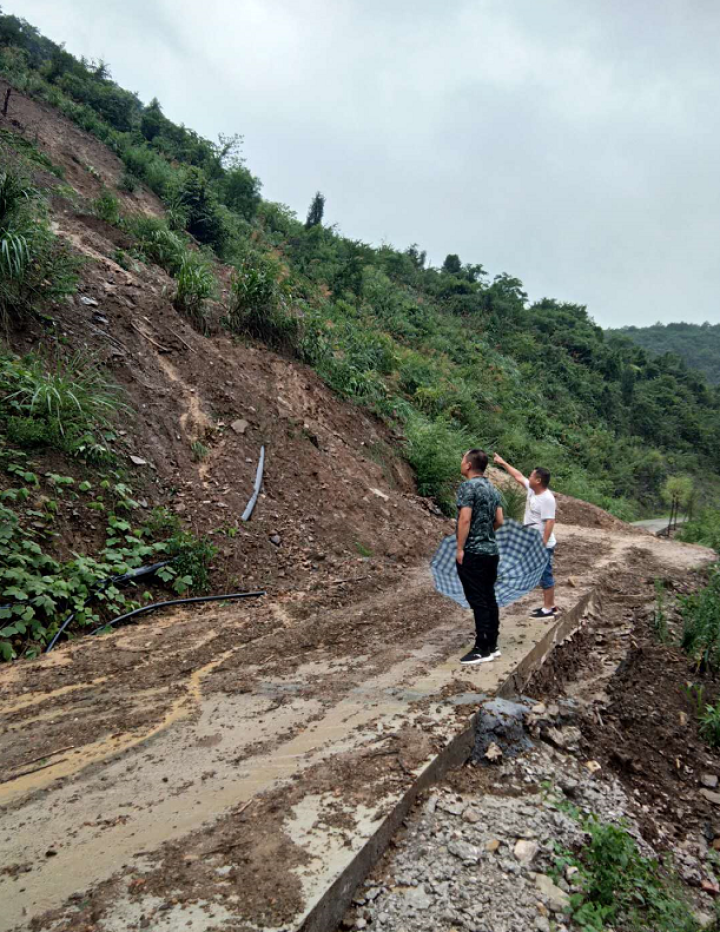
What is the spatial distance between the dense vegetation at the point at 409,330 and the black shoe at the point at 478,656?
7.01 metres

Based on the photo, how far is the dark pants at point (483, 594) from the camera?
4.13 metres

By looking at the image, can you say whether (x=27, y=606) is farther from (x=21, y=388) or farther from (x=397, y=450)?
(x=397, y=450)

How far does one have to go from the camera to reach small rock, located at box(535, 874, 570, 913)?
2.21 m

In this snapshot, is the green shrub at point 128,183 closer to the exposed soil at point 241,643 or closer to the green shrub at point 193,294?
the exposed soil at point 241,643

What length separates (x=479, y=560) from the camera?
163 inches

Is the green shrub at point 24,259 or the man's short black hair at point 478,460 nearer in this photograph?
the man's short black hair at point 478,460

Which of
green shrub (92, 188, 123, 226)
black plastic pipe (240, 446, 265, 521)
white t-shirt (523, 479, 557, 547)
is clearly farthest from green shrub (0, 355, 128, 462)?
green shrub (92, 188, 123, 226)

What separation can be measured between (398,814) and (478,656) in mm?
1758

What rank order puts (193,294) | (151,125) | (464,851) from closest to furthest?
(464,851) → (193,294) → (151,125)

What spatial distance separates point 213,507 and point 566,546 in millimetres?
6851

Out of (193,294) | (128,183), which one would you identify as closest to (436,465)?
(193,294)

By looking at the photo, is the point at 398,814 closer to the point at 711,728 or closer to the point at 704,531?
the point at 711,728

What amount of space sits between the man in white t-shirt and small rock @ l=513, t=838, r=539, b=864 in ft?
9.47

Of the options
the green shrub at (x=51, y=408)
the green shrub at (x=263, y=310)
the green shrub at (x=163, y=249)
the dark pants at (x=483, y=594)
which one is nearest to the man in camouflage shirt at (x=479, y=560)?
the dark pants at (x=483, y=594)
